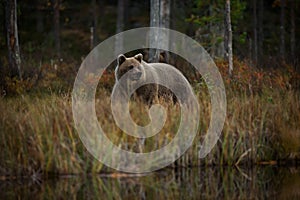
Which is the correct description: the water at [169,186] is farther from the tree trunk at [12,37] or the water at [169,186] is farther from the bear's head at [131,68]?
the tree trunk at [12,37]

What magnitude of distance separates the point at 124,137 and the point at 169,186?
1038mm

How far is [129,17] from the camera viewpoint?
1437 inches

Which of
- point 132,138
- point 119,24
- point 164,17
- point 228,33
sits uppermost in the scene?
point 164,17

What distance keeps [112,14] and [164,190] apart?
31.3 m

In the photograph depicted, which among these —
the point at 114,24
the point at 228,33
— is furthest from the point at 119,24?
the point at 228,33

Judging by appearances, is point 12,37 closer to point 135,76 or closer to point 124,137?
point 135,76

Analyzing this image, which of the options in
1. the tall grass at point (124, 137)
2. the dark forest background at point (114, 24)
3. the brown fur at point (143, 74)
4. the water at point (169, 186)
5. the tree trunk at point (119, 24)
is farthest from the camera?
the tree trunk at point (119, 24)

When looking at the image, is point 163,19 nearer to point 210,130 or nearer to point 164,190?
point 210,130

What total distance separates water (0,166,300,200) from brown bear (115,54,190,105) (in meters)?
3.20

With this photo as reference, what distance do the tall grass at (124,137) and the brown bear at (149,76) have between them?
2.07 metres

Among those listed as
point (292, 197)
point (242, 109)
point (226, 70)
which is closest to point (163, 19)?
point (226, 70)

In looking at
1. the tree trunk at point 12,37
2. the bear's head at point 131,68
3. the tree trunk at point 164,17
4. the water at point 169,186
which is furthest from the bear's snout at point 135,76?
the tree trunk at point 164,17

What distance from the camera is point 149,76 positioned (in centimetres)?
1105

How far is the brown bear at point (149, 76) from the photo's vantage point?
35.6 ft
